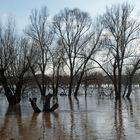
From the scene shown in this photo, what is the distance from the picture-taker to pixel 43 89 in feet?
219

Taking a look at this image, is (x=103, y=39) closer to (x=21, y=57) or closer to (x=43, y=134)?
(x=21, y=57)

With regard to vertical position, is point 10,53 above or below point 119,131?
above

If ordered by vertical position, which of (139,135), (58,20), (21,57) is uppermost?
(58,20)

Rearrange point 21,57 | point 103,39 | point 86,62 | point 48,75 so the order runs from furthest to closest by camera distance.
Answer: point 48,75, point 86,62, point 103,39, point 21,57

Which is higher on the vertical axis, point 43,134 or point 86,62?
point 86,62

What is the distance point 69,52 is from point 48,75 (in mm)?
9408

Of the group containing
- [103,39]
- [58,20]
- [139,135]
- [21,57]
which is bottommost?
[139,135]

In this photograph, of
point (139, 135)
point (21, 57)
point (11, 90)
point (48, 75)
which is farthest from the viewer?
point (48, 75)

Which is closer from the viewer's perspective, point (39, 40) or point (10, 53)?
point (10, 53)

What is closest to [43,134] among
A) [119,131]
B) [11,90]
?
[119,131]

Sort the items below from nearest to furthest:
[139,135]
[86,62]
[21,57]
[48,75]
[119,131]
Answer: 1. [139,135]
2. [119,131]
3. [21,57]
4. [86,62]
5. [48,75]

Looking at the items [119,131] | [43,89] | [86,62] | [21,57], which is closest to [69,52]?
[86,62]

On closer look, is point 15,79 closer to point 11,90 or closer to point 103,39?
point 11,90

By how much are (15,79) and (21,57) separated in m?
3.04
